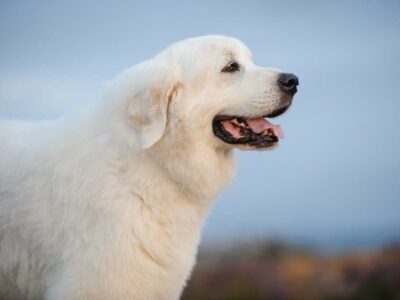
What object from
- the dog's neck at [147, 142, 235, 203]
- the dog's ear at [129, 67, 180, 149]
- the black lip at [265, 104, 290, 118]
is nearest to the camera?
the dog's ear at [129, 67, 180, 149]

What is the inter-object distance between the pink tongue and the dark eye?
433 mm

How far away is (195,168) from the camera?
5.14 metres

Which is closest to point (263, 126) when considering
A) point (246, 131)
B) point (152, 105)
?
point (246, 131)

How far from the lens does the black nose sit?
16.8 feet

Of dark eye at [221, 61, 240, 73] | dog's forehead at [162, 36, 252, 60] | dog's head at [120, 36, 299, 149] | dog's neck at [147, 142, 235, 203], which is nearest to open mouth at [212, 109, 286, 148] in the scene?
dog's head at [120, 36, 299, 149]

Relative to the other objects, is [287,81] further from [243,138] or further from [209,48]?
[209,48]

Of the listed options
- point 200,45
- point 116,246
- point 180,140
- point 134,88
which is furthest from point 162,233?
point 200,45

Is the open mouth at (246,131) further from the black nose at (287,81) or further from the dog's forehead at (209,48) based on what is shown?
the dog's forehead at (209,48)

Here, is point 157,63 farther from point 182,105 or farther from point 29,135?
point 29,135

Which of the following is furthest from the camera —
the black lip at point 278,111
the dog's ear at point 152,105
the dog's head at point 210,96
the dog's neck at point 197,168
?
the black lip at point 278,111

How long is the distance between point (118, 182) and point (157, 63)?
3.36 ft

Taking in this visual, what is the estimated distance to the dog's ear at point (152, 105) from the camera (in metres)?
4.85

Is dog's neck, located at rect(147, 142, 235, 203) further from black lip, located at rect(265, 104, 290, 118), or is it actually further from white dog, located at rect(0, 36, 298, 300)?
black lip, located at rect(265, 104, 290, 118)

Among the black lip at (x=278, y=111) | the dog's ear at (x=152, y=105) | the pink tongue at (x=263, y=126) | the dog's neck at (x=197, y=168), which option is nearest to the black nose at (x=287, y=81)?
the black lip at (x=278, y=111)
